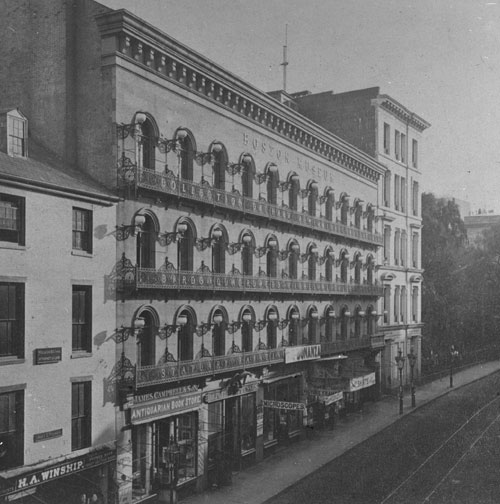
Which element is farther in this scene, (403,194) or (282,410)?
(403,194)

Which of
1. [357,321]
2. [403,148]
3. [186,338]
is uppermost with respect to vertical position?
[403,148]

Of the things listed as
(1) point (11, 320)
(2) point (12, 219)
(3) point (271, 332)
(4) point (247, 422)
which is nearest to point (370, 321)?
(3) point (271, 332)

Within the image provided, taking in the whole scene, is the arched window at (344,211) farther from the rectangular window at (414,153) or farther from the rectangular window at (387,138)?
the rectangular window at (414,153)

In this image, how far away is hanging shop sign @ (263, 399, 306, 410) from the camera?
2820 centimetres

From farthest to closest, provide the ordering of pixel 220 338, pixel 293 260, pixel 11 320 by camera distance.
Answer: pixel 293 260, pixel 220 338, pixel 11 320

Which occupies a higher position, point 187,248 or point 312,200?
point 312,200

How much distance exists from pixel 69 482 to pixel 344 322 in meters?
23.2

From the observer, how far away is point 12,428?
1675cm

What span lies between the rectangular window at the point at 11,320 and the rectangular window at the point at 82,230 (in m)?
2.68

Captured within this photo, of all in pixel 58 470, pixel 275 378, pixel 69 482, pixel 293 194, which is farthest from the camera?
pixel 293 194

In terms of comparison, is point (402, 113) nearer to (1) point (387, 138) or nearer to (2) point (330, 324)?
(1) point (387, 138)

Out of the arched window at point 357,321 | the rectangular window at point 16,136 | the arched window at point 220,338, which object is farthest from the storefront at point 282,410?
the rectangular window at point 16,136

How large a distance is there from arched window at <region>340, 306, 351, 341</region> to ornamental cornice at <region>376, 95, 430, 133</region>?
1607 centimetres

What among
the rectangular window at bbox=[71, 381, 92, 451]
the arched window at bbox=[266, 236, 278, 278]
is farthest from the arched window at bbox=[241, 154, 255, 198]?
the rectangular window at bbox=[71, 381, 92, 451]
